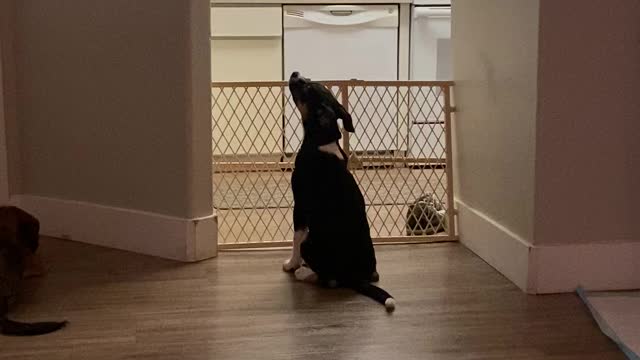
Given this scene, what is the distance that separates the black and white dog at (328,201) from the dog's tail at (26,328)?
70cm

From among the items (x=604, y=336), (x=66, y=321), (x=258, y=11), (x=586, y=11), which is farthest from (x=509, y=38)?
(x=258, y=11)

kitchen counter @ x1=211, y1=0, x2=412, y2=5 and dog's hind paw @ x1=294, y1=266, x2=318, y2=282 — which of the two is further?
kitchen counter @ x1=211, y1=0, x2=412, y2=5

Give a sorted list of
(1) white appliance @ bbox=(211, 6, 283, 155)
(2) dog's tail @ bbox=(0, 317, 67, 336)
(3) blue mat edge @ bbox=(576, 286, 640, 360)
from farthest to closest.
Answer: (1) white appliance @ bbox=(211, 6, 283, 155), (2) dog's tail @ bbox=(0, 317, 67, 336), (3) blue mat edge @ bbox=(576, 286, 640, 360)

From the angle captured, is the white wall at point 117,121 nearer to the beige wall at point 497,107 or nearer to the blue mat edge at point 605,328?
the beige wall at point 497,107

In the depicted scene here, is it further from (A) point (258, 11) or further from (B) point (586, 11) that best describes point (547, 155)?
(A) point (258, 11)

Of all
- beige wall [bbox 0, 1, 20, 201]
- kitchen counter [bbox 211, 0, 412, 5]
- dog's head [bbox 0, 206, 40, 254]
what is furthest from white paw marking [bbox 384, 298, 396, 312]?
kitchen counter [bbox 211, 0, 412, 5]

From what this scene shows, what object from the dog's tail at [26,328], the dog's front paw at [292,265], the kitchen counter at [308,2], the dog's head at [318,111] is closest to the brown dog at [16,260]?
the dog's tail at [26,328]

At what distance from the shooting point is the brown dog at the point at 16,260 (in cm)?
188

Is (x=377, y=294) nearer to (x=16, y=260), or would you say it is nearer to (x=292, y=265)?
(x=292, y=265)

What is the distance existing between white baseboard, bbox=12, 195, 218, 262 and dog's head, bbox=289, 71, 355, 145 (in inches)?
20.5

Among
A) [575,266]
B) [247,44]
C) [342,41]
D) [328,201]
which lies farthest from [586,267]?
[247,44]

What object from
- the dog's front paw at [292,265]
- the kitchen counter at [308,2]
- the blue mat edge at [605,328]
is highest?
the kitchen counter at [308,2]

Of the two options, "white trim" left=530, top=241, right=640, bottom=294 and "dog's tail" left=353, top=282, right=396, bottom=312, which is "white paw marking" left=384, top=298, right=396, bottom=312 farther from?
"white trim" left=530, top=241, right=640, bottom=294

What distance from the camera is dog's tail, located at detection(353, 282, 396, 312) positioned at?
Result: 2.04m
